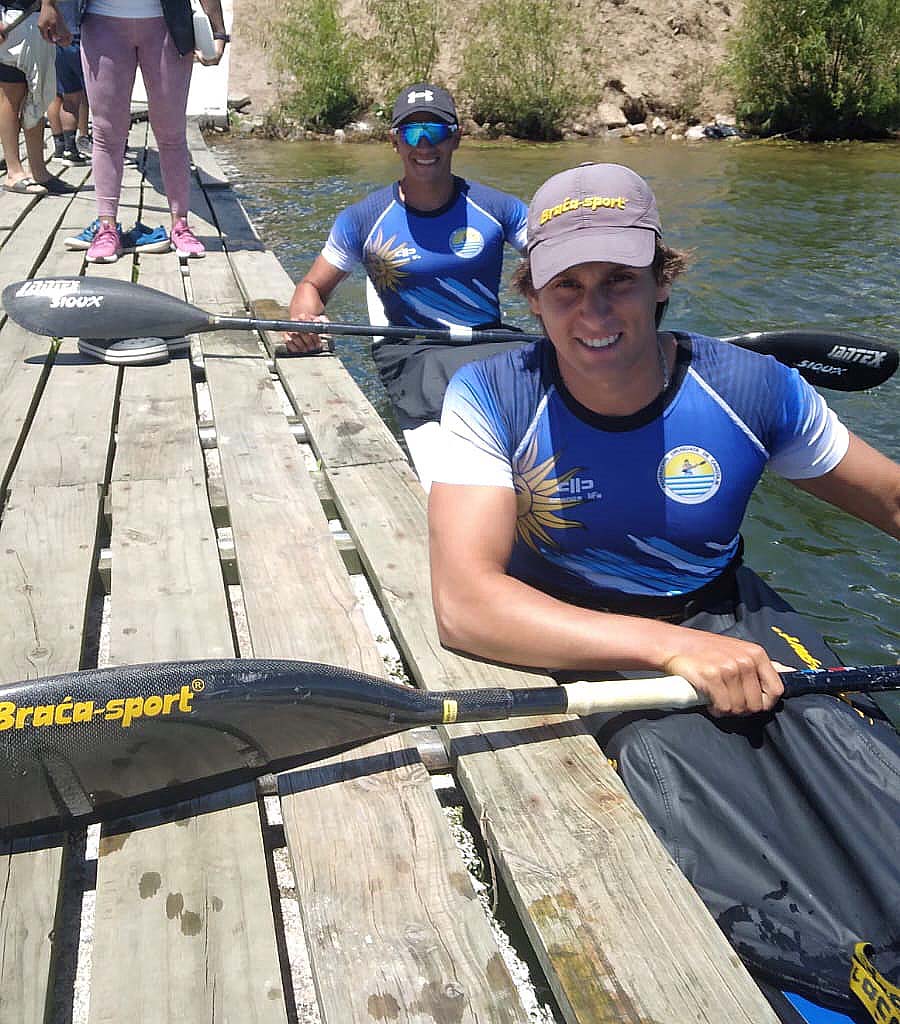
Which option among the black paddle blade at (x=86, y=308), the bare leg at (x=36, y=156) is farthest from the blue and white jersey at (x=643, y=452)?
the bare leg at (x=36, y=156)

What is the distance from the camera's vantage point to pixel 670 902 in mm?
1772

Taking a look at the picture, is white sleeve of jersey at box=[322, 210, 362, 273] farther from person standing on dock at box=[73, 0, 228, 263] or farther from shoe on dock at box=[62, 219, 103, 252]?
shoe on dock at box=[62, 219, 103, 252]

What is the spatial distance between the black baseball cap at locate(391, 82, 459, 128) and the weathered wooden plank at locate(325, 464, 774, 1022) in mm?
2871

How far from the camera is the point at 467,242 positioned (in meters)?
4.76

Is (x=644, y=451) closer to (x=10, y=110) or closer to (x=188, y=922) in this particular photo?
(x=188, y=922)

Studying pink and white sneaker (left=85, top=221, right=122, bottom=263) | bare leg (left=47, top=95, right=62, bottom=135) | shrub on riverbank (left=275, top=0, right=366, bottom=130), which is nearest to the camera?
pink and white sneaker (left=85, top=221, right=122, bottom=263)

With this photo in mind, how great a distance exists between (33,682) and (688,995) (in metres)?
1.27

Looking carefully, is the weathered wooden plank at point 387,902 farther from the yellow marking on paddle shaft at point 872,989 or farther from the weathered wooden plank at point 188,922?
the yellow marking on paddle shaft at point 872,989

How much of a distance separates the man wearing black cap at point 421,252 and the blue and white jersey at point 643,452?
84.5 inches

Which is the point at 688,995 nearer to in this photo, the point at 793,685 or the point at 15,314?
the point at 793,685

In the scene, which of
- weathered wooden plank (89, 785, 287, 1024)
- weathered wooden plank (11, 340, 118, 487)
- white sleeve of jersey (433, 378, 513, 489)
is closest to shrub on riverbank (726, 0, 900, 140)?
weathered wooden plank (11, 340, 118, 487)

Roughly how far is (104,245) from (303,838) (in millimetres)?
5005

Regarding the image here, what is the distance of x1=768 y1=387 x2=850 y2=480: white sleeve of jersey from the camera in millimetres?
2336

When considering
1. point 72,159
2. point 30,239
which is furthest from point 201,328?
point 72,159
